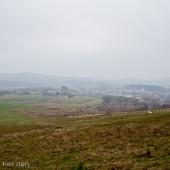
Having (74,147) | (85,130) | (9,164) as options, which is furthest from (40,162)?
(85,130)

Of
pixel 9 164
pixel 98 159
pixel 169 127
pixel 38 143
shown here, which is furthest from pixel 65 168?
pixel 169 127

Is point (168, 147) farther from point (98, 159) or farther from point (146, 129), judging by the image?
point (146, 129)

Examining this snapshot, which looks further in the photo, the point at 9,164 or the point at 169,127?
the point at 169,127

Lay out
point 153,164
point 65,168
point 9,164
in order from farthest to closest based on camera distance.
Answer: point 9,164, point 65,168, point 153,164

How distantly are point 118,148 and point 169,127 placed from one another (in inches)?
337

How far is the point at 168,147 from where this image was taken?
80.6 ft

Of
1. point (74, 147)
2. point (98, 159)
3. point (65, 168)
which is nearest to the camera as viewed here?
point (65, 168)

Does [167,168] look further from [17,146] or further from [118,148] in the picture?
[17,146]

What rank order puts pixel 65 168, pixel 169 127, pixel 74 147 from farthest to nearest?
pixel 169 127 < pixel 74 147 < pixel 65 168

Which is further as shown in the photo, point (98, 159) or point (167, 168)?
point (98, 159)

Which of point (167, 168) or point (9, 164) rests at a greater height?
point (167, 168)

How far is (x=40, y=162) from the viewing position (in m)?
26.7

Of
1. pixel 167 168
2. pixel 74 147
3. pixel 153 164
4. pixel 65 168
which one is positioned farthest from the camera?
pixel 74 147

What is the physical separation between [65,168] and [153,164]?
280 inches
